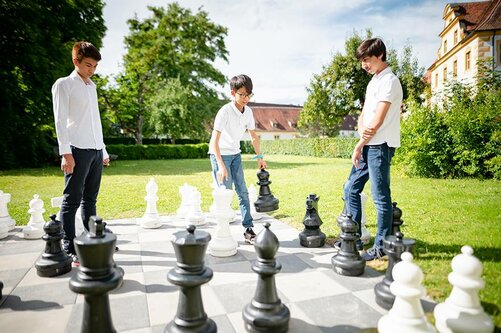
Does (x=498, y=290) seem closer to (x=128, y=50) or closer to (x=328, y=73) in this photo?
(x=328, y=73)

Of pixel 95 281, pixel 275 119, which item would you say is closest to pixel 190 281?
pixel 95 281

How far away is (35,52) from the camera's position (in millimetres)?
12867

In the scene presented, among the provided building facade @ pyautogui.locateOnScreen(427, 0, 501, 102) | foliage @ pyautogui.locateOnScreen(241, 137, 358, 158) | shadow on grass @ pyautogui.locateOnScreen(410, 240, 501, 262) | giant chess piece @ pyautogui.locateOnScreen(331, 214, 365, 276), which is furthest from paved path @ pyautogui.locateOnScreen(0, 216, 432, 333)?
foliage @ pyautogui.locateOnScreen(241, 137, 358, 158)

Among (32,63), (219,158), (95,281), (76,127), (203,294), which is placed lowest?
(203,294)

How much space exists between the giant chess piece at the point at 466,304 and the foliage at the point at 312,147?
68.9 ft

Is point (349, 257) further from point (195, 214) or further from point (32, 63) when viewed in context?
point (32, 63)

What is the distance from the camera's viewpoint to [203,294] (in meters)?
2.24

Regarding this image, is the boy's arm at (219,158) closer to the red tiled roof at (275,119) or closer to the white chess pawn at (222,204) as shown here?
the white chess pawn at (222,204)

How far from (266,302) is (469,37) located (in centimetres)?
2584

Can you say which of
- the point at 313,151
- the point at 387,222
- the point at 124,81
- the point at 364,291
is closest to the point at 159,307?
the point at 364,291

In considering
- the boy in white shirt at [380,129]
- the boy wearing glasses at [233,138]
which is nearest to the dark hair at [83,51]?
the boy wearing glasses at [233,138]

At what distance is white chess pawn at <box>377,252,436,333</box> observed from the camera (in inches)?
61.4

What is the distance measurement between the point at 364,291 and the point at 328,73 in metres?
27.0

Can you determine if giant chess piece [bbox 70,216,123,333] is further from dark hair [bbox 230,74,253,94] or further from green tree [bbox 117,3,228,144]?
green tree [bbox 117,3,228,144]
